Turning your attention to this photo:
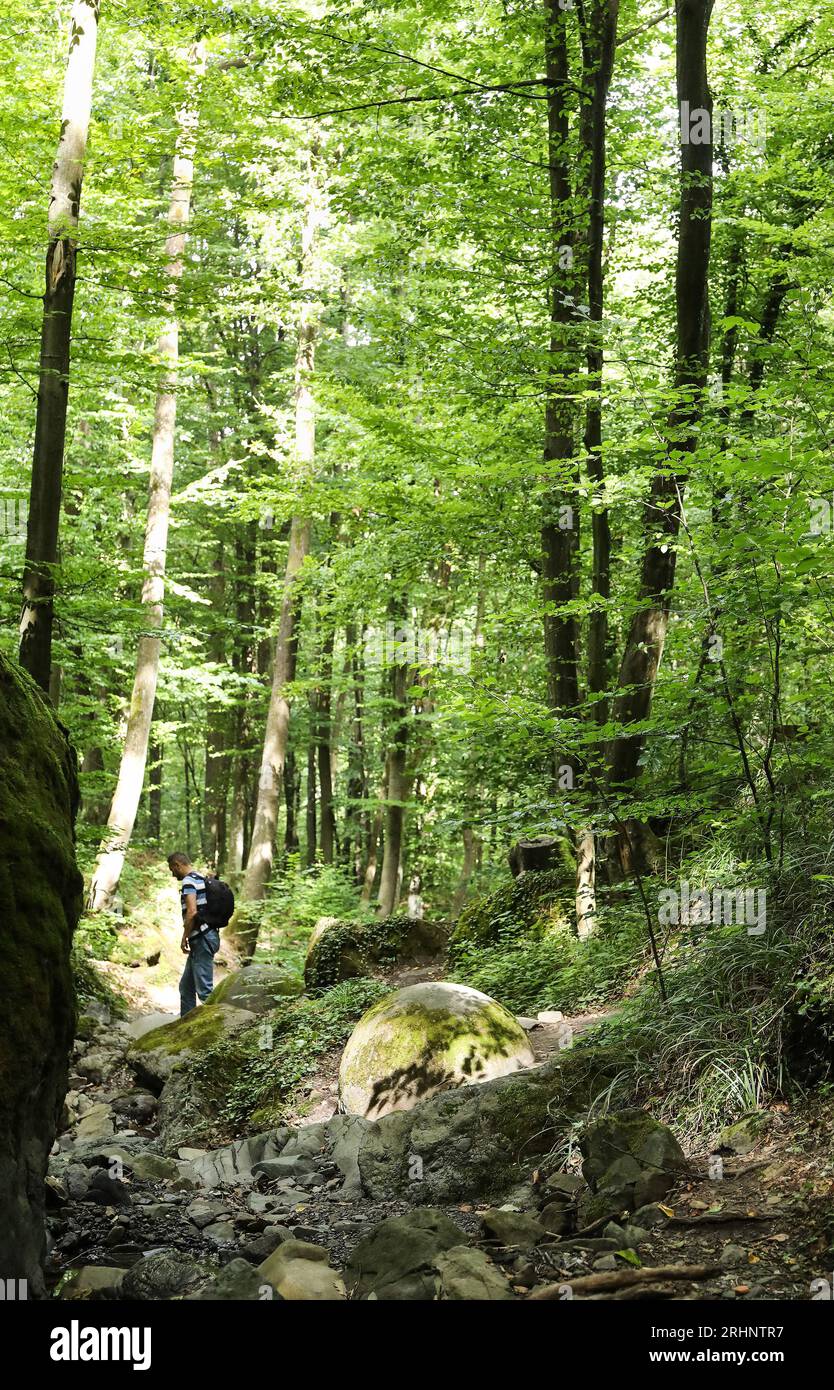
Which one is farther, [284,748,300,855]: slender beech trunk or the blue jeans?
[284,748,300,855]: slender beech trunk

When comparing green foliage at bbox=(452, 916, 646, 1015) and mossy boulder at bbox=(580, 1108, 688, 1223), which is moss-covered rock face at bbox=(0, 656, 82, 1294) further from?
green foliage at bbox=(452, 916, 646, 1015)

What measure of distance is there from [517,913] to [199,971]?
358cm

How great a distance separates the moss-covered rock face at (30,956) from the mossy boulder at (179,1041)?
436cm

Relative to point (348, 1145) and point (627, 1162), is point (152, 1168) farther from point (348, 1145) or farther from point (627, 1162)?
point (627, 1162)

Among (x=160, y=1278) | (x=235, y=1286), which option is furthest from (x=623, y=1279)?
(x=160, y=1278)

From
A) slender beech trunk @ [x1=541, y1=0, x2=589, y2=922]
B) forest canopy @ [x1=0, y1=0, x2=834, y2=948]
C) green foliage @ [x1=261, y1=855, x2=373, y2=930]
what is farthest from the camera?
green foliage @ [x1=261, y1=855, x2=373, y2=930]

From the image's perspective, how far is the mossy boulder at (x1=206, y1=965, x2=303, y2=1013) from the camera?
1029 centimetres

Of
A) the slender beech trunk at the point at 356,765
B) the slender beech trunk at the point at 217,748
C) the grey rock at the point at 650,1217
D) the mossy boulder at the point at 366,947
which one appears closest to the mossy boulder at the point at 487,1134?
the grey rock at the point at 650,1217

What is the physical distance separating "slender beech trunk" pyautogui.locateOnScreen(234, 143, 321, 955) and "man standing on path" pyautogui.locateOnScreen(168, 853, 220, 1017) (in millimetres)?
5178

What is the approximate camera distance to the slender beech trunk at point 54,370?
8031 mm

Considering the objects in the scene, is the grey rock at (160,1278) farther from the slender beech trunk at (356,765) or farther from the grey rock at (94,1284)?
the slender beech trunk at (356,765)

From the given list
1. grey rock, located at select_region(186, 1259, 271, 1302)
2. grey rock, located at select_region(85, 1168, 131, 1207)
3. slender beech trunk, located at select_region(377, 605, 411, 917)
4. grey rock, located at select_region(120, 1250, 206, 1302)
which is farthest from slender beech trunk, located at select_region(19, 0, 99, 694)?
slender beech trunk, located at select_region(377, 605, 411, 917)

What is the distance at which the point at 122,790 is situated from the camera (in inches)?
549
